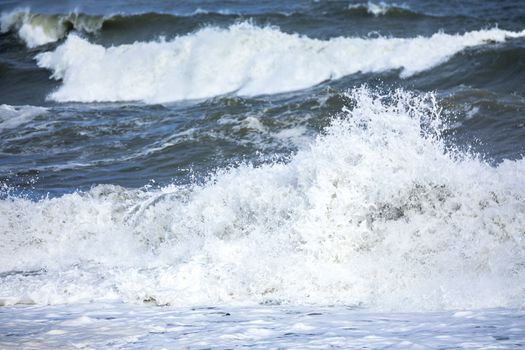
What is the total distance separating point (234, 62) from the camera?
17.9 m

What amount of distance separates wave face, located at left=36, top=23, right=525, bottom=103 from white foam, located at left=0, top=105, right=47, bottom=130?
1.62 m

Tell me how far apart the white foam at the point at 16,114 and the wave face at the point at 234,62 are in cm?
162

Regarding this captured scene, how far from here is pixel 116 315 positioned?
592 centimetres

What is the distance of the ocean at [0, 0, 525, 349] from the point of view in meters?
5.54

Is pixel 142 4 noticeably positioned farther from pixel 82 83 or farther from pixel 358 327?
pixel 358 327

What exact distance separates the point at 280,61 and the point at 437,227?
10.7 meters

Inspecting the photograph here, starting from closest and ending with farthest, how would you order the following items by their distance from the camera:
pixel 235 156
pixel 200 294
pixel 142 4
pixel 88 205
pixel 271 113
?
pixel 200 294, pixel 88 205, pixel 235 156, pixel 271 113, pixel 142 4

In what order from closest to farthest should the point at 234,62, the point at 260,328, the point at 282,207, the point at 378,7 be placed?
the point at 260,328 < the point at 282,207 < the point at 234,62 < the point at 378,7

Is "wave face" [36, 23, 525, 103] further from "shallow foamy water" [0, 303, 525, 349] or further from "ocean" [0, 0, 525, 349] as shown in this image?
"shallow foamy water" [0, 303, 525, 349]

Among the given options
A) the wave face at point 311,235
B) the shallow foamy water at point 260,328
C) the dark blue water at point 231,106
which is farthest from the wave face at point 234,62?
the shallow foamy water at point 260,328

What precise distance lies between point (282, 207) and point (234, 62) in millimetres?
10515

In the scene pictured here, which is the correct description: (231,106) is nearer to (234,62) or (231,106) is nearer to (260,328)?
(234,62)

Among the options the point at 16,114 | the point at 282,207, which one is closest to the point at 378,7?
the point at 16,114

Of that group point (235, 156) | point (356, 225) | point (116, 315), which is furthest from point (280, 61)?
point (116, 315)
